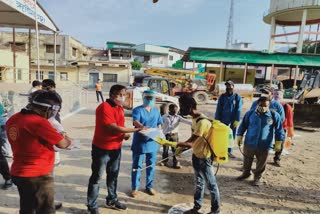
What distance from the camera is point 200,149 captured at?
329 cm

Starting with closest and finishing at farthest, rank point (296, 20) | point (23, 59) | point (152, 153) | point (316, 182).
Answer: point (152, 153) → point (316, 182) → point (23, 59) → point (296, 20)

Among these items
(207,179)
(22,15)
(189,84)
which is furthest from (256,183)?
(189,84)

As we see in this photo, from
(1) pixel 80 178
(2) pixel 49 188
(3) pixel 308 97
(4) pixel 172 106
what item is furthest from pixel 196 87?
(2) pixel 49 188

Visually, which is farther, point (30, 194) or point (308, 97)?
point (308, 97)

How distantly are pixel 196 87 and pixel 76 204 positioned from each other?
53.0 ft

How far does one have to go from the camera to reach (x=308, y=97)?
13398 millimetres

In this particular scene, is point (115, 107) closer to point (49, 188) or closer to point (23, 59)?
point (49, 188)

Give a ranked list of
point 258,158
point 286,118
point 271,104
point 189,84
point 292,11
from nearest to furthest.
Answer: point 258,158 < point 271,104 < point 286,118 < point 189,84 < point 292,11

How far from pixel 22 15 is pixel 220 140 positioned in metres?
11.0

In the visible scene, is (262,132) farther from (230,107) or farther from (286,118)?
(286,118)

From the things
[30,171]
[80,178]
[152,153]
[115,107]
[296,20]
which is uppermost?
[296,20]

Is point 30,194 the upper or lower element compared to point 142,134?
lower

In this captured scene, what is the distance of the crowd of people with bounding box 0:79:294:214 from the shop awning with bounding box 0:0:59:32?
14.5ft

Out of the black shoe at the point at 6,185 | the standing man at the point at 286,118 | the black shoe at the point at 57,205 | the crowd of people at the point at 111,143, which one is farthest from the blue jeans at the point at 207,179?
the standing man at the point at 286,118
